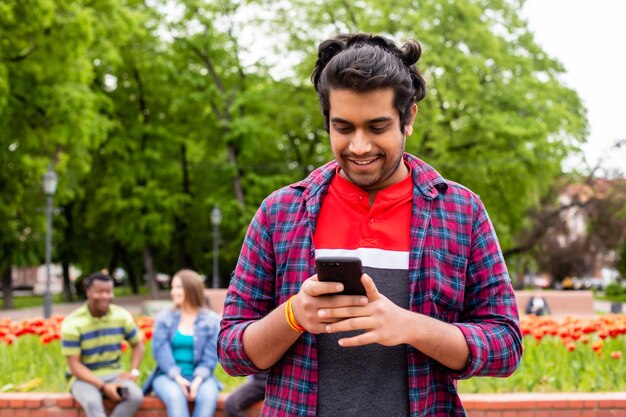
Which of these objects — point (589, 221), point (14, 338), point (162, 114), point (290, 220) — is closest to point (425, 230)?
point (290, 220)

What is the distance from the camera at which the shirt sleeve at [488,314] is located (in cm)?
173

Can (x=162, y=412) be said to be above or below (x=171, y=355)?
below

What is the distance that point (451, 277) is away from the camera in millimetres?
1791

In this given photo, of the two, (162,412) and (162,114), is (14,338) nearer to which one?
(162,412)

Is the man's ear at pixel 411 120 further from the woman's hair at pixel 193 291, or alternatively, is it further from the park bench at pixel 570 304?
the park bench at pixel 570 304

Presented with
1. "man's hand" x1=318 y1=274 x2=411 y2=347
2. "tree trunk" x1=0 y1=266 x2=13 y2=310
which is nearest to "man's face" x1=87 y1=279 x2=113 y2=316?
"man's hand" x1=318 y1=274 x2=411 y2=347

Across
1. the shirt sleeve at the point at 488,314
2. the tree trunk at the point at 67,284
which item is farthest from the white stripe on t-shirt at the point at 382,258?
the tree trunk at the point at 67,284

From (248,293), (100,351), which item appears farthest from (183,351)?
(248,293)

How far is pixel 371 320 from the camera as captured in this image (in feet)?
5.12

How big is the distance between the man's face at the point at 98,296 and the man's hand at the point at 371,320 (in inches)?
187

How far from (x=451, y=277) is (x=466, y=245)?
0.09m

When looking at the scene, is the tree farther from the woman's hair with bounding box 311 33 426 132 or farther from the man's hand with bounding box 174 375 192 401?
the woman's hair with bounding box 311 33 426 132

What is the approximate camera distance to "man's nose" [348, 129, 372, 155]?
5.82 feet

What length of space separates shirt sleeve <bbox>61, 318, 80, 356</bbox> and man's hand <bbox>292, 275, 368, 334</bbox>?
4.67 m
